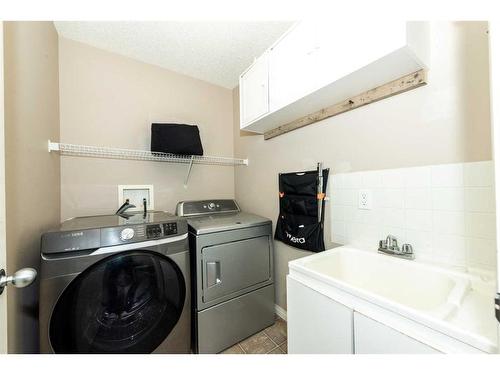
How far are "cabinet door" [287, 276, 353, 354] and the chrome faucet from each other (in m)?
0.50

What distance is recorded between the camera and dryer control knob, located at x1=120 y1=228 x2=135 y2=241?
1100mm

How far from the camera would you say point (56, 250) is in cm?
96

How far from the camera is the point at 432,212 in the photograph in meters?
0.98

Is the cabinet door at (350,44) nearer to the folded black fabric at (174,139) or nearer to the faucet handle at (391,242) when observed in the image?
the faucet handle at (391,242)

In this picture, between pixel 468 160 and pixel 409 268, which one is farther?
pixel 409 268

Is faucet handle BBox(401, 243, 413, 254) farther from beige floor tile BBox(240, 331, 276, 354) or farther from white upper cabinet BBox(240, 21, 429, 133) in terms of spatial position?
beige floor tile BBox(240, 331, 276, 354)

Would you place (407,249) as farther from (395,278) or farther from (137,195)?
(137,195)

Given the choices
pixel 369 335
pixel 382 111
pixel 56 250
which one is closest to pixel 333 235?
pixel 369 335

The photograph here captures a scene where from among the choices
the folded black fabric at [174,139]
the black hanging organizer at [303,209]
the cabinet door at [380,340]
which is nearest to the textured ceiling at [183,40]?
the folded black fabric at [174,139]

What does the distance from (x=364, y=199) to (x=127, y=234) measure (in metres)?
1.48

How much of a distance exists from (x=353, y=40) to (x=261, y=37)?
38.1 inches

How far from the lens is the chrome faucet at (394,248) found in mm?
1042

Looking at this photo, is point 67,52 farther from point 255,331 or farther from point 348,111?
point 255,331

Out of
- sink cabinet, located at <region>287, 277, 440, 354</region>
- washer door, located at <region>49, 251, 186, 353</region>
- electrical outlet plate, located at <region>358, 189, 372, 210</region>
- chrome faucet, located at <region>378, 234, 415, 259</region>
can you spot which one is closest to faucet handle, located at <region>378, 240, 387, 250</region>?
chrome faucet, located at <region>378, 234, 415, 259</region>
